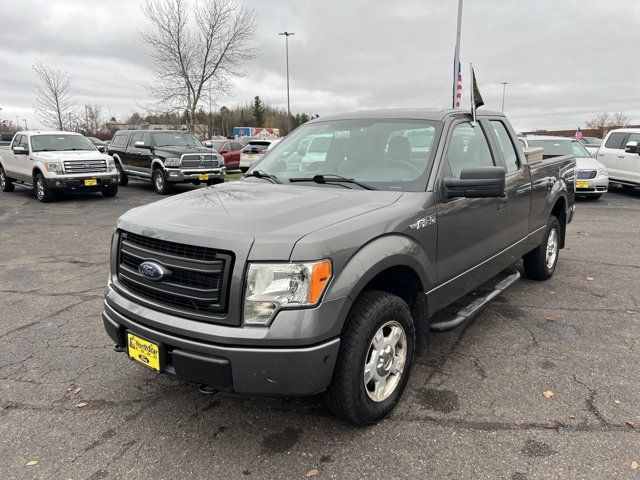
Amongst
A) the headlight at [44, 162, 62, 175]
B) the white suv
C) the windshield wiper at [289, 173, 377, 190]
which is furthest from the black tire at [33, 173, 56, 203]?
the white suv

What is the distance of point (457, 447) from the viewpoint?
2637 mm

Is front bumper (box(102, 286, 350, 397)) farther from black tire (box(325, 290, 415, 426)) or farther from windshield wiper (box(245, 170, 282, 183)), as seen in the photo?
windshield wiper (box(245, 170, 282, 183))

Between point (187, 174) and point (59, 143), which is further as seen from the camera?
point (187, 174)

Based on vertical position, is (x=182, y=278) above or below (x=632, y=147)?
below

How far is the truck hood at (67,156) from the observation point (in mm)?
12387

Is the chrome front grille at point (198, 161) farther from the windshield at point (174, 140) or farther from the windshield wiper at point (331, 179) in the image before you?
the windshield wiper at point (331, 179)

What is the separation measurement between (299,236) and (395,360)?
1094mm

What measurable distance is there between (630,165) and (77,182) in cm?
1516

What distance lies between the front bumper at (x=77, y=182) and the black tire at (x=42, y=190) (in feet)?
0.76

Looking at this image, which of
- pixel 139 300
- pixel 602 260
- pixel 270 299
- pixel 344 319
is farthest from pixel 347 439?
pixel 602 260

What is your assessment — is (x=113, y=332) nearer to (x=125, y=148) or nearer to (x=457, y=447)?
(x=457, y=447)

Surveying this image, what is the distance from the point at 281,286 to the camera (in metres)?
2.32

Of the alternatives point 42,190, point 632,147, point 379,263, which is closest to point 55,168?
point 42,190

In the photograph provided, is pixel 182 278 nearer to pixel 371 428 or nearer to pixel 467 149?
pixel 371 428
